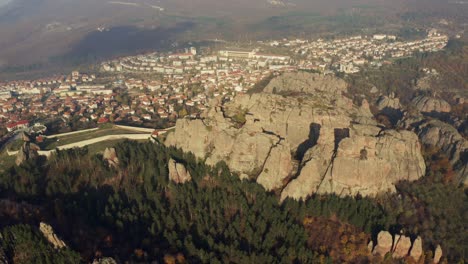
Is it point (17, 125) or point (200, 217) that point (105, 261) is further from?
point (17, 125)

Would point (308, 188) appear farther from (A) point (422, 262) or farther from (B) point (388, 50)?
(B) point (388, 50)

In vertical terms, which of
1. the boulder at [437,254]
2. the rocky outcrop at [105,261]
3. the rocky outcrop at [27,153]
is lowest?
the boulder at [437,254]

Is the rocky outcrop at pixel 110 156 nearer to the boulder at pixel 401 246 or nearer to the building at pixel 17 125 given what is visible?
the building at pixel 17 125

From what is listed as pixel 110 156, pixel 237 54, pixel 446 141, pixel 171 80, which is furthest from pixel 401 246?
pixel 237 54

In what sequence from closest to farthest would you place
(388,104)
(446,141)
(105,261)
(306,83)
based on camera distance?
(105,261) < (446,141) < (388,104) < (306,83)

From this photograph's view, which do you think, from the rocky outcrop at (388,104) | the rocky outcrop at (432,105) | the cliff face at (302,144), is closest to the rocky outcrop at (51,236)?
the cliff face at (302,144)

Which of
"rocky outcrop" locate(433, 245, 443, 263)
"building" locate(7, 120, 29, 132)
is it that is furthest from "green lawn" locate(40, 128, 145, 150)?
"rocky outcrop" locate(433, 245, 443, 263)

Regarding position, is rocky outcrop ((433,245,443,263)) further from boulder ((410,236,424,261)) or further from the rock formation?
the rock formation
